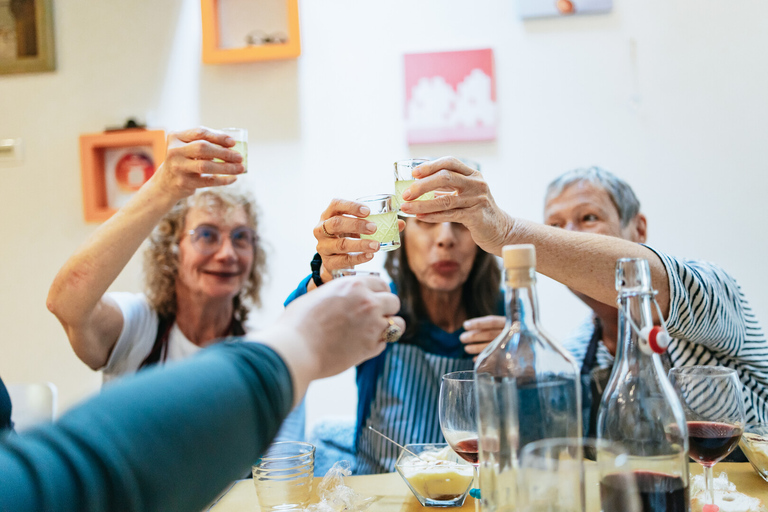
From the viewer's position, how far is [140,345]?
2088mm

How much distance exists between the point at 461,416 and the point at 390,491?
315 millimetres

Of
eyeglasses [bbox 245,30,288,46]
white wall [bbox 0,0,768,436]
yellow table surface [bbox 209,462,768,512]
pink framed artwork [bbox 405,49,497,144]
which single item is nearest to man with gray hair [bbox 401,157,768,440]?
yellow table surface [bbox 209,462,768,512]

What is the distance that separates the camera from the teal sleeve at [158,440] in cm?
48

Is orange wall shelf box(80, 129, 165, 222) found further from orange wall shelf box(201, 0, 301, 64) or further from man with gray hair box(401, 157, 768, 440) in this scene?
man with gray hair box(401, 157, 768, 440)

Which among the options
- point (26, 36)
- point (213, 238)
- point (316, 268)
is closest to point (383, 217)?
point (316, 268)

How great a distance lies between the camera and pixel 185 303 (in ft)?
7.45

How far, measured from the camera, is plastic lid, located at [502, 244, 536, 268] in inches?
28.3

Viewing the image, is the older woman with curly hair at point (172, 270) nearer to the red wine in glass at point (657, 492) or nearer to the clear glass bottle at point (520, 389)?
the clear glass bottle at point (520, 389)

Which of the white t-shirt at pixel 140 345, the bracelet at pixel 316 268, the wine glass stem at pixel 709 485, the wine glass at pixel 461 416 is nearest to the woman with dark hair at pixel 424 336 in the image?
the bracelet at pixel 316 268

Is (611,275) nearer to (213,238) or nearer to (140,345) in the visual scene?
(213,238)

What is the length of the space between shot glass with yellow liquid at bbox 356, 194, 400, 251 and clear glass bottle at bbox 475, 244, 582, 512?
607mm

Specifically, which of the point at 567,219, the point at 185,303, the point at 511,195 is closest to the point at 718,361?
the point at 567,219

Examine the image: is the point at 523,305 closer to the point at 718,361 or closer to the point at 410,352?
the point at 718,361

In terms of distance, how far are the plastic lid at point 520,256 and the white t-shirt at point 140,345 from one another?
145 cm
